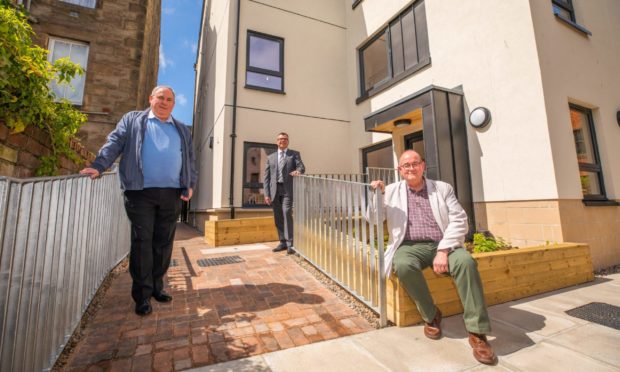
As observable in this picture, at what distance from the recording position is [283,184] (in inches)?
174

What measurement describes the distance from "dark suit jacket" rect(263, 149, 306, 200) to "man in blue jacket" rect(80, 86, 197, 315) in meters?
1.88

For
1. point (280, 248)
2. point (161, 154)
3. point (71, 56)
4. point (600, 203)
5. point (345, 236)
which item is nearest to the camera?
point (161, 154)

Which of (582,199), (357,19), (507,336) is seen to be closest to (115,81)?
(357,19)

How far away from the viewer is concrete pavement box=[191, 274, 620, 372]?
65.7 inches

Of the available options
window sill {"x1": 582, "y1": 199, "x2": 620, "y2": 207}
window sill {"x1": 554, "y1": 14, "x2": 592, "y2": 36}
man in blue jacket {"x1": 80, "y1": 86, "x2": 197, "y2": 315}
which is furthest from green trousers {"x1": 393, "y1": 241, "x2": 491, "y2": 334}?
window sill {"x1": 554, "y1": 14, "x2": 592, "y2": 36}

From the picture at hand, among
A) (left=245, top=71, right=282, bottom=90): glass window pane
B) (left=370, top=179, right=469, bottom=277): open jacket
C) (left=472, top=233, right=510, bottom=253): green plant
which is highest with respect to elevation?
(left=245, top=71, right=282, bottom=90): glass window pane

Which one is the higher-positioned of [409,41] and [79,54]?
[79,54]

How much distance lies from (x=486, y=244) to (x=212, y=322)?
350cm

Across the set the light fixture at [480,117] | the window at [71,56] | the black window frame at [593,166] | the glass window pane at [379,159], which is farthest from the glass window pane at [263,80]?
the black window frame at [593,166]

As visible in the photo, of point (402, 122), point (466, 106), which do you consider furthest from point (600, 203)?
point (402, 122)

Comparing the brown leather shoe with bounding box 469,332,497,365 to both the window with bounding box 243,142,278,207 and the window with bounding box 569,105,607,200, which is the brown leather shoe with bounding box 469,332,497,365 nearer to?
the window with bounding box 569,105,607,200

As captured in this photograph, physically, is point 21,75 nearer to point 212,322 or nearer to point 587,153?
point 212,322

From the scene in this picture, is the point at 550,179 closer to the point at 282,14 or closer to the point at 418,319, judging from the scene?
the point at 418,319

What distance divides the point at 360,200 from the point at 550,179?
2920mm
